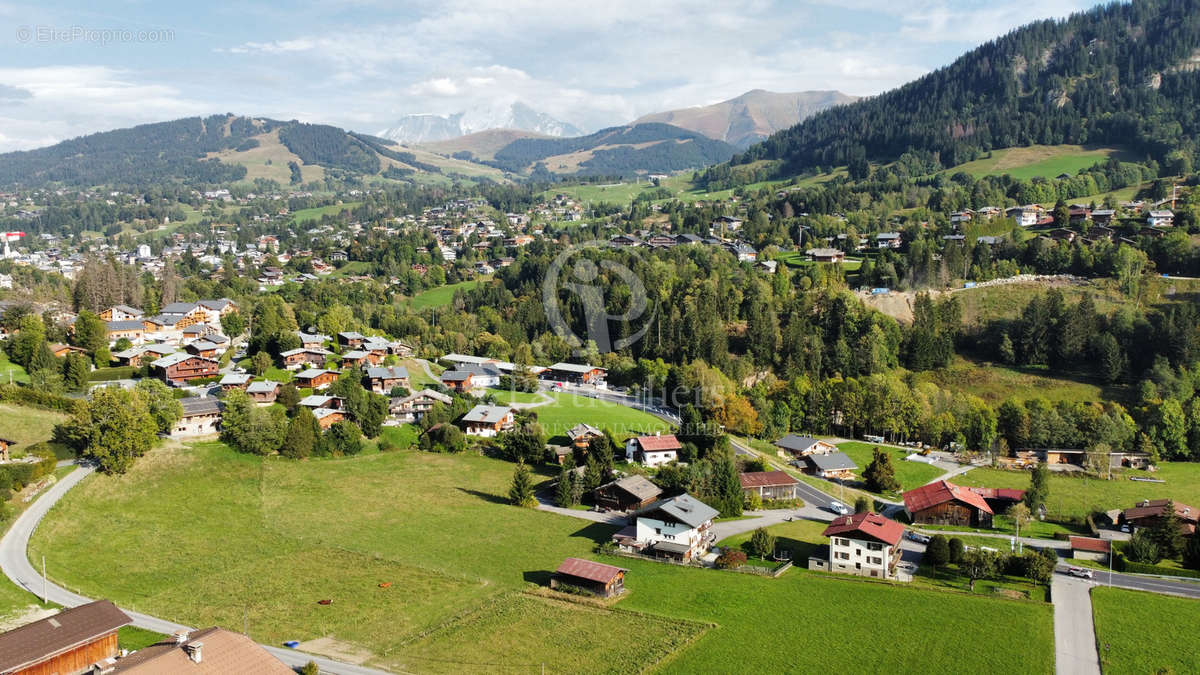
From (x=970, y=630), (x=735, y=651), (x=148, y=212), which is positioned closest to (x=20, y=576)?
(x=735, y=651)

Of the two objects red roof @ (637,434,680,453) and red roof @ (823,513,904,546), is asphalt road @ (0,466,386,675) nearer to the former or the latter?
red roof @ (823,513,904,546)

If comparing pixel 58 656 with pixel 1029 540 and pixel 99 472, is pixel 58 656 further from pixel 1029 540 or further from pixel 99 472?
pixel 1029 540

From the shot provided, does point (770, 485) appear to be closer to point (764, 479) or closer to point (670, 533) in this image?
point (764, 479)

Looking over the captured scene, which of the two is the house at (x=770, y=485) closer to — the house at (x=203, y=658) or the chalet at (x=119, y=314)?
the house at (x=203, y=658)

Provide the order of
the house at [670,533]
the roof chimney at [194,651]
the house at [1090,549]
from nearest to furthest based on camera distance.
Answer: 1. the roof chimney at [194,651]
2. the house at [670,533]
3. the house at [1090,549]

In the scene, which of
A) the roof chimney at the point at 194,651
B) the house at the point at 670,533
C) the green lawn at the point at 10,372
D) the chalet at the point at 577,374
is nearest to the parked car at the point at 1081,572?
the house at the point at 670,533

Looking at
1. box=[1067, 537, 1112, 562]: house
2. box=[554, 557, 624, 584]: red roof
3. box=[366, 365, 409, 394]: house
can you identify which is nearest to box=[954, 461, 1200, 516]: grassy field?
box=[1067, 537, 1112, 562]: house
